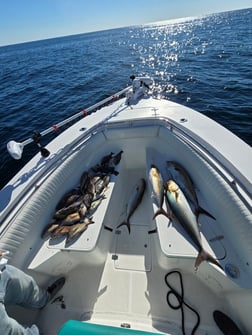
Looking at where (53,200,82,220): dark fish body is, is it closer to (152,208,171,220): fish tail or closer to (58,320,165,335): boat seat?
(152,208,171,220): fish tail

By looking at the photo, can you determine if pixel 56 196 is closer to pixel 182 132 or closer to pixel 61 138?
pixel 61 138

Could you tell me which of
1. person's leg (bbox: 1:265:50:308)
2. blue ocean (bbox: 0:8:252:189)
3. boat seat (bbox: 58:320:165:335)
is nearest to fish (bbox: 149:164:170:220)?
boat seat (bbox: 58:320:165:335)

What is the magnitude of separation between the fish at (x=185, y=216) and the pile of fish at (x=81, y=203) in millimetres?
1008

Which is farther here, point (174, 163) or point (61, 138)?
point (61, 138)

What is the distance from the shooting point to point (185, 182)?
2961 mm

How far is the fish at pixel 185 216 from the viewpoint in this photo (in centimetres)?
215

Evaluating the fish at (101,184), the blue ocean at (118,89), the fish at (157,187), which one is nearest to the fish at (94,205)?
the fish at (101,184)

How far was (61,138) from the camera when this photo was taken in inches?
148

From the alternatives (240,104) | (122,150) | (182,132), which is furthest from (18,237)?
(240,104)

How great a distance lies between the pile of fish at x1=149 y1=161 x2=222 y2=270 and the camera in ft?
7.50

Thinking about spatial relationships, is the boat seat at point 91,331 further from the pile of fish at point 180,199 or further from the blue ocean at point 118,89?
the blue ocean at point 118,89

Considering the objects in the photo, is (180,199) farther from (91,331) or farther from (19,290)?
(19,290)

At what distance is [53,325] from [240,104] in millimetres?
9017

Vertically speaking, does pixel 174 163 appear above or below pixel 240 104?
below
